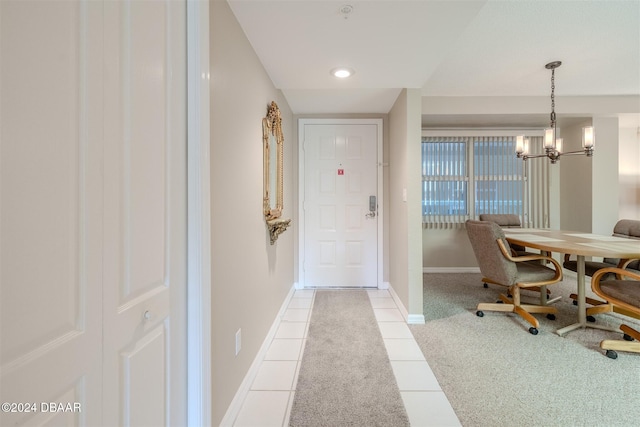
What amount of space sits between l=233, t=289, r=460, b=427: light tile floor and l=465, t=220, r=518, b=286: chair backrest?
1.00m

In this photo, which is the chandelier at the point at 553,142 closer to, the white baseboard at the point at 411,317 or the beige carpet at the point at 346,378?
the white baseboard at the point at 411,317

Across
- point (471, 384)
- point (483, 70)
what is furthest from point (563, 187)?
point (471, 384)

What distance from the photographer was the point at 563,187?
4.49 meters

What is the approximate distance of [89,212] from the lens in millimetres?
655

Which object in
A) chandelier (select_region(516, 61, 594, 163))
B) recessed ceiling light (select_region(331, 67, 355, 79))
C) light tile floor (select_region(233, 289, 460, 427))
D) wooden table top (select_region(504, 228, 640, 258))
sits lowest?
light tile floor (select_region(233, 289, 460, 427))

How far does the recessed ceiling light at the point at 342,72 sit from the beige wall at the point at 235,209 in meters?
0.57

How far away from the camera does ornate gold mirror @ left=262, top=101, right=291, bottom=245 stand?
2.09m

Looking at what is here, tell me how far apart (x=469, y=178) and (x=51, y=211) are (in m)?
4.97

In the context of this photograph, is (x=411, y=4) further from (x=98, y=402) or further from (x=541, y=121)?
(x=541, y=121)

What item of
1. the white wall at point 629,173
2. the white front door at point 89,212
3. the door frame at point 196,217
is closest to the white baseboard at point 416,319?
the door frame at point 196,217

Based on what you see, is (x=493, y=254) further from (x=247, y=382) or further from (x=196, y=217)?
(x=196, y=217)

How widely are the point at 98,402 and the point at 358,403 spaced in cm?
128

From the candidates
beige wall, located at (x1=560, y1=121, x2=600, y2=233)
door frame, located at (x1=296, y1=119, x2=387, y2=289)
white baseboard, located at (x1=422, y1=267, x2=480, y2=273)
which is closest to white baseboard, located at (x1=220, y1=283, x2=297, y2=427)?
door frame, located at (x1=296, y1=119, x2=387, y2=289)

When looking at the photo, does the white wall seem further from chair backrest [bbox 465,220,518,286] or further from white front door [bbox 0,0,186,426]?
white front door [bbox 0,0,186,426]
